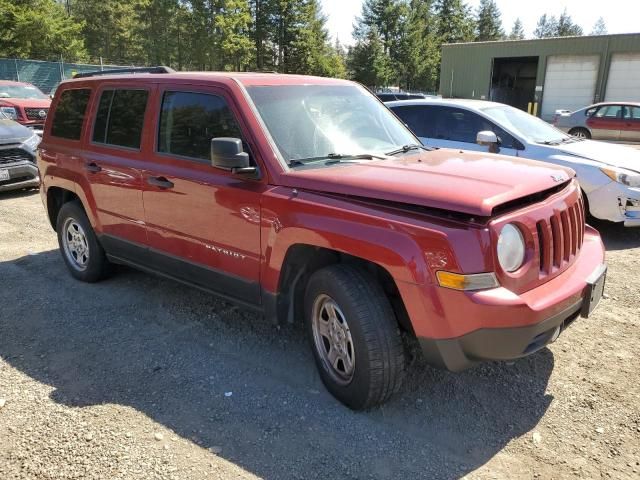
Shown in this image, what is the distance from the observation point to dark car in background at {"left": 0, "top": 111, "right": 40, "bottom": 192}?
29.6ft

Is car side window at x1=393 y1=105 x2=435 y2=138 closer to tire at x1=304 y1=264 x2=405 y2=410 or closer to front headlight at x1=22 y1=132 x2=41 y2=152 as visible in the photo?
tire at x1=304 y1=264 x2=405 y2=410

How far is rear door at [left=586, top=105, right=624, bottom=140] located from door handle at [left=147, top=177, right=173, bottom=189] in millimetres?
17968

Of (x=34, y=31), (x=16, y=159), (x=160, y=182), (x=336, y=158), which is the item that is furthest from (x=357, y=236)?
(x=34, y=31)

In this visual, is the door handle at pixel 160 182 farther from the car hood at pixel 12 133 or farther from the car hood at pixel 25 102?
the car hood at pixel 25 102

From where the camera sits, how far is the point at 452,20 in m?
69.8

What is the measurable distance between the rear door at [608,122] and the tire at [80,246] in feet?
58.5

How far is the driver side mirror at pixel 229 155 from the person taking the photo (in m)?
3.23

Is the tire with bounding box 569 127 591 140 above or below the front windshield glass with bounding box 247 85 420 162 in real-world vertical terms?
below

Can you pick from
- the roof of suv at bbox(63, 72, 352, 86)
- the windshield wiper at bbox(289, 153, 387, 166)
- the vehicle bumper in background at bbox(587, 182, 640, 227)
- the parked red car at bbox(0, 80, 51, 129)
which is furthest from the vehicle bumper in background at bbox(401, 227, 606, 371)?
the parked red car at bbox(0, 80, 51, 129)

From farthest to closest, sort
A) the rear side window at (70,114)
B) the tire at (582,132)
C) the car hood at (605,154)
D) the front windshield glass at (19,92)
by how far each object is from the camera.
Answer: the tire at (582,132) → the front windshield glass at (19,92) → the car hood at (605,154) → the rear side window at (70,114)

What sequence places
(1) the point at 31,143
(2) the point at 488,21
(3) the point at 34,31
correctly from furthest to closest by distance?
1. (2) the point at 488,21
2. (3) the point at 34,31
3. (1) the point at 31,143

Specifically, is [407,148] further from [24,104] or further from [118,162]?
[24,104]

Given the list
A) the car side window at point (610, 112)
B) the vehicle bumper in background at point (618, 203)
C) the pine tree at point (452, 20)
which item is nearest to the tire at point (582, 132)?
the car side window at point (610, 112)

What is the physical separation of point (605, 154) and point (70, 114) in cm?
649
